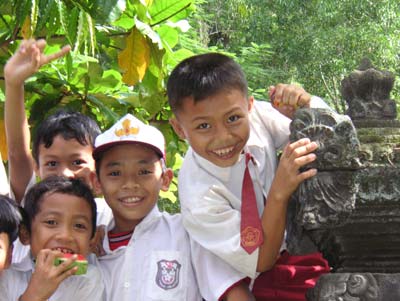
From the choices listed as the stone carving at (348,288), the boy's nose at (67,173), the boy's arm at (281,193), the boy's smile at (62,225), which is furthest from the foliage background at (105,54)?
the stone carving at (348,288)

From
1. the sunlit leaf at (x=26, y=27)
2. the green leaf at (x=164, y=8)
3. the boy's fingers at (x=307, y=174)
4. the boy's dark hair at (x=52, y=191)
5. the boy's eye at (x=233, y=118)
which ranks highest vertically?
the green leaf at (x=164, y=8)

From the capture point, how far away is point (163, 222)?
7.70ft

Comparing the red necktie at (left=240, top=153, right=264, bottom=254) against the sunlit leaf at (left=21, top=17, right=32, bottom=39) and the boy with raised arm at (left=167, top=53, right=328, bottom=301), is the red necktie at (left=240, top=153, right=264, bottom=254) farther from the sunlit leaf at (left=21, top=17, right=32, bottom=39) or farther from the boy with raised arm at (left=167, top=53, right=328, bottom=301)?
the sunlit leaf at (left=21, top=17, right=32, bottom=39)

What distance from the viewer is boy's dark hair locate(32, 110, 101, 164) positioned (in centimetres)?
267

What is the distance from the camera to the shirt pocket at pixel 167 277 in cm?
215

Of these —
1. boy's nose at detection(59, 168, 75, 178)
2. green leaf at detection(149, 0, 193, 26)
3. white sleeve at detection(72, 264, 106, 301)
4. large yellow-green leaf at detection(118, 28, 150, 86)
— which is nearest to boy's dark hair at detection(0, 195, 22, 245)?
white sleeve at detection(72, 264, 106, 301)

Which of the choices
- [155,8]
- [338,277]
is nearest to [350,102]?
[338,277]

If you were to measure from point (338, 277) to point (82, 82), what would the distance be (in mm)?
2162

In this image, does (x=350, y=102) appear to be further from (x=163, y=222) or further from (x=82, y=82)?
(x=82, y=82)

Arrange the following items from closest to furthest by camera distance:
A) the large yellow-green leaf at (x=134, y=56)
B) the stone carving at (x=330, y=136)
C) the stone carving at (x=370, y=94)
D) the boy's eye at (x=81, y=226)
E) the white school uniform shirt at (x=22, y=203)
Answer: the stone carving at (x=330, y=136) → the stone carving at (x=370, y=94) → the boy's eye at (x=81, y=226) → the white school uniform shirt at (x=22, y=203) → the large yellow-green leaf at (x=134, y=56)

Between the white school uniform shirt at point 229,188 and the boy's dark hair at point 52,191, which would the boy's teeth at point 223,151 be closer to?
the white school uniform shirt at point 229,188

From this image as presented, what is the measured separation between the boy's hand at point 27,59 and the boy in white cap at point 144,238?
33 cm

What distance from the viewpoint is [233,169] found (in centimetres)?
209

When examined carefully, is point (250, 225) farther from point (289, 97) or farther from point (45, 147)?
point (45, 147)
